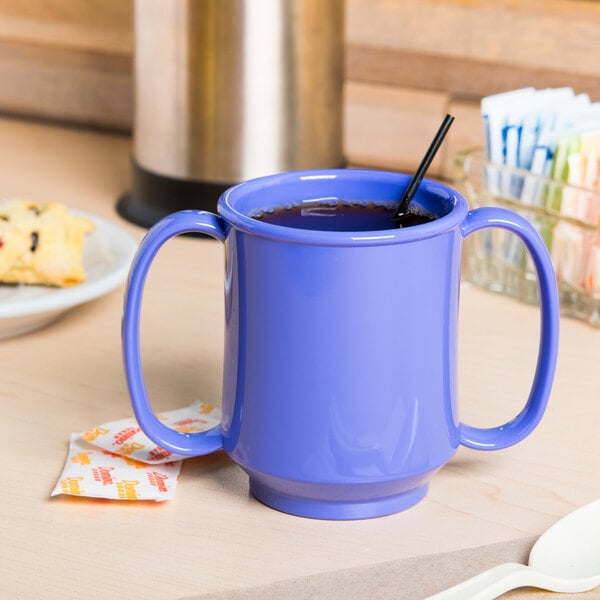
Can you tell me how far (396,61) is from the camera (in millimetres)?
1034

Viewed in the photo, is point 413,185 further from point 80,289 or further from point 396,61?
point 396,61

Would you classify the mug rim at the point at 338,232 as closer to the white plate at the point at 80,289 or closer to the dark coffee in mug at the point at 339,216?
the dark coffee in mug at the point at 339,216

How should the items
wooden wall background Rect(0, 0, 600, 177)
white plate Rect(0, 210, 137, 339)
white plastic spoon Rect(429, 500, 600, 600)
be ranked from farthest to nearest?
wooden wall background Rect(0, 0, 600, 177) < white plate Rect(0, 210, 137, 339) < white plastic spoon Rect(429, 500, 600, 600)

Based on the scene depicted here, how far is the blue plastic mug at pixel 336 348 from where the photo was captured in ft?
1.58

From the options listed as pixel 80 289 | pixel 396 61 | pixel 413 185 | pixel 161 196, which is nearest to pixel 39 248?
pixel 80 289

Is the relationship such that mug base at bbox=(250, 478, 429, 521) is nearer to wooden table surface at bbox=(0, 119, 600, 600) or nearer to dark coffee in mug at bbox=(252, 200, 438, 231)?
wooden table surface at bbox=(0, 119, 600, 600)

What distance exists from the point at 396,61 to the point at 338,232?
23.4 inches

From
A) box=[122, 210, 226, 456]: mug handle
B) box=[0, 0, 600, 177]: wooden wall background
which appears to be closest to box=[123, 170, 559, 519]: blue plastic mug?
box=[122, 210, 226, 456]: mug handle

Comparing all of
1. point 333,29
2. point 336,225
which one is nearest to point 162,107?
point 333,29

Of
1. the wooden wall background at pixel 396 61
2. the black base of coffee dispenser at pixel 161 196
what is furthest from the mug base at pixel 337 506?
the wooden wall background at pixel 396 61

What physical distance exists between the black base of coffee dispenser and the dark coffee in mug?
0.34 meters

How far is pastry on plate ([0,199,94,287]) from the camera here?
0.74 m

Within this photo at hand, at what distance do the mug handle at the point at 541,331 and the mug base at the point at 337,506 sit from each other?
43mm

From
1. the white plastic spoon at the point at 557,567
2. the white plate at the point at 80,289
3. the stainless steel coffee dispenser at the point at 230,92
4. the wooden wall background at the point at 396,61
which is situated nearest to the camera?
the white plastic spoon at the point at 557,567
